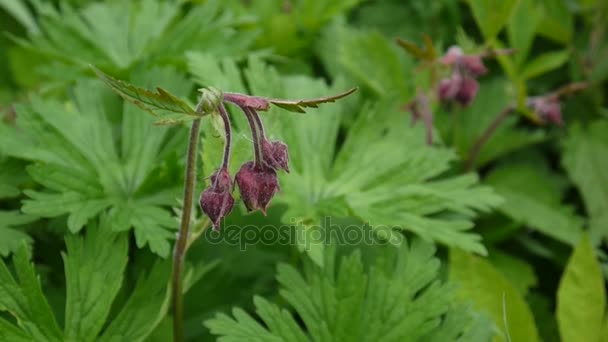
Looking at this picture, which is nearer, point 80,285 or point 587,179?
point 80,285

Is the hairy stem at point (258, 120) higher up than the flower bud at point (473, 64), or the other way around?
the flower bud at point (473, 64)

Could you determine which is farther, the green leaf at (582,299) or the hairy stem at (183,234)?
the green leaf at (582,299)

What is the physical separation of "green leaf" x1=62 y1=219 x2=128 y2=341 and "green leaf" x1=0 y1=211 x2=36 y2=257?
0.13m

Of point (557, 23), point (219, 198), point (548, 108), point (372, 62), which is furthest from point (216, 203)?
point (557, 23)

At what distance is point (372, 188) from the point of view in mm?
1801

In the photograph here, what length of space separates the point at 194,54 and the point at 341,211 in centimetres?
61

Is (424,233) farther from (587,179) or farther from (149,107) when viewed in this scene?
(587,179)

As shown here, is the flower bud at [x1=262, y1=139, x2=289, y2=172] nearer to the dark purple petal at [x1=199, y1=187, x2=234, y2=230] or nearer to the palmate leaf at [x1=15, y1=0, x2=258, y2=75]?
the dark purple petal at [x1=199, y1=187, x2=234, y2=230]

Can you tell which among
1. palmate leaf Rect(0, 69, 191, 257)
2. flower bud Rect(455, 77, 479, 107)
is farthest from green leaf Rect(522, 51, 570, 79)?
palmate leaf Rect(0, 69, 191, 257)

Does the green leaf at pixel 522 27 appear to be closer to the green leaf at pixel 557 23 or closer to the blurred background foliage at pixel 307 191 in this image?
the blurred background foliage at pixel 307 191

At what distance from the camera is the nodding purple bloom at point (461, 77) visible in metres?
2.02

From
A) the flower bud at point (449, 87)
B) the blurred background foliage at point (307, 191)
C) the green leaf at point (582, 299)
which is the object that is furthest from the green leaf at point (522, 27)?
the green leaf at point (582, 299)

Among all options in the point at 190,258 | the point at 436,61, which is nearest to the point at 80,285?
the point at 190,258

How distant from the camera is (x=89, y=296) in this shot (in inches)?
56.2
